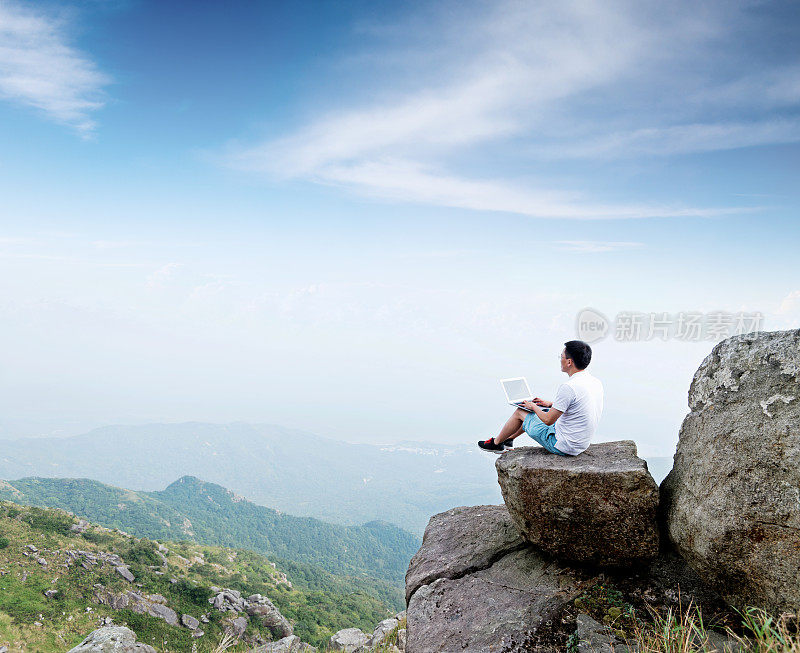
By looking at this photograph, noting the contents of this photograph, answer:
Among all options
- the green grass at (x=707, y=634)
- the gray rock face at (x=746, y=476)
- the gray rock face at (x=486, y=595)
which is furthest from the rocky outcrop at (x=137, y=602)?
the gray rock face at (x=746, y=476)

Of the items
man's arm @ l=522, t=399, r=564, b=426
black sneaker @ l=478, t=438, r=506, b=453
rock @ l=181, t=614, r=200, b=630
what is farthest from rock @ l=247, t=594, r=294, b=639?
man's arm @ l=522, t=399, r=564, b=426

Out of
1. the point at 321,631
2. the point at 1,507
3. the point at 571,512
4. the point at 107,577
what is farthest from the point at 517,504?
the point at 1,507

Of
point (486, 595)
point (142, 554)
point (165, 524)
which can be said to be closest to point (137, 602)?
point (142, 554)

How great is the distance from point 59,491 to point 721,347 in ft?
742

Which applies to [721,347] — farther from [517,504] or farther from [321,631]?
[321,631]

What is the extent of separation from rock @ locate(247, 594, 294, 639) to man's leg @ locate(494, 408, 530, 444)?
8158 cm

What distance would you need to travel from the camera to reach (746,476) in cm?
674

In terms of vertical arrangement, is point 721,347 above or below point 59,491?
above

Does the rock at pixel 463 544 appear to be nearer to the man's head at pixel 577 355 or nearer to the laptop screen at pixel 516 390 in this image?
the laptop screen at pixel 516 390

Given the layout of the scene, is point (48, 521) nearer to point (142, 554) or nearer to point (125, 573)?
point (142, 554)

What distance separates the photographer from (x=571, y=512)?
8328 mm

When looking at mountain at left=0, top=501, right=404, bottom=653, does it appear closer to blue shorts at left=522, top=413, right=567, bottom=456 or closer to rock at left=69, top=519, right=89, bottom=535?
rock at left=69, top=519, right=89, bottom=535

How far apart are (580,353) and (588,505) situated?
2.58 m

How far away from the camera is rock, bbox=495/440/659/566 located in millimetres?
7957
